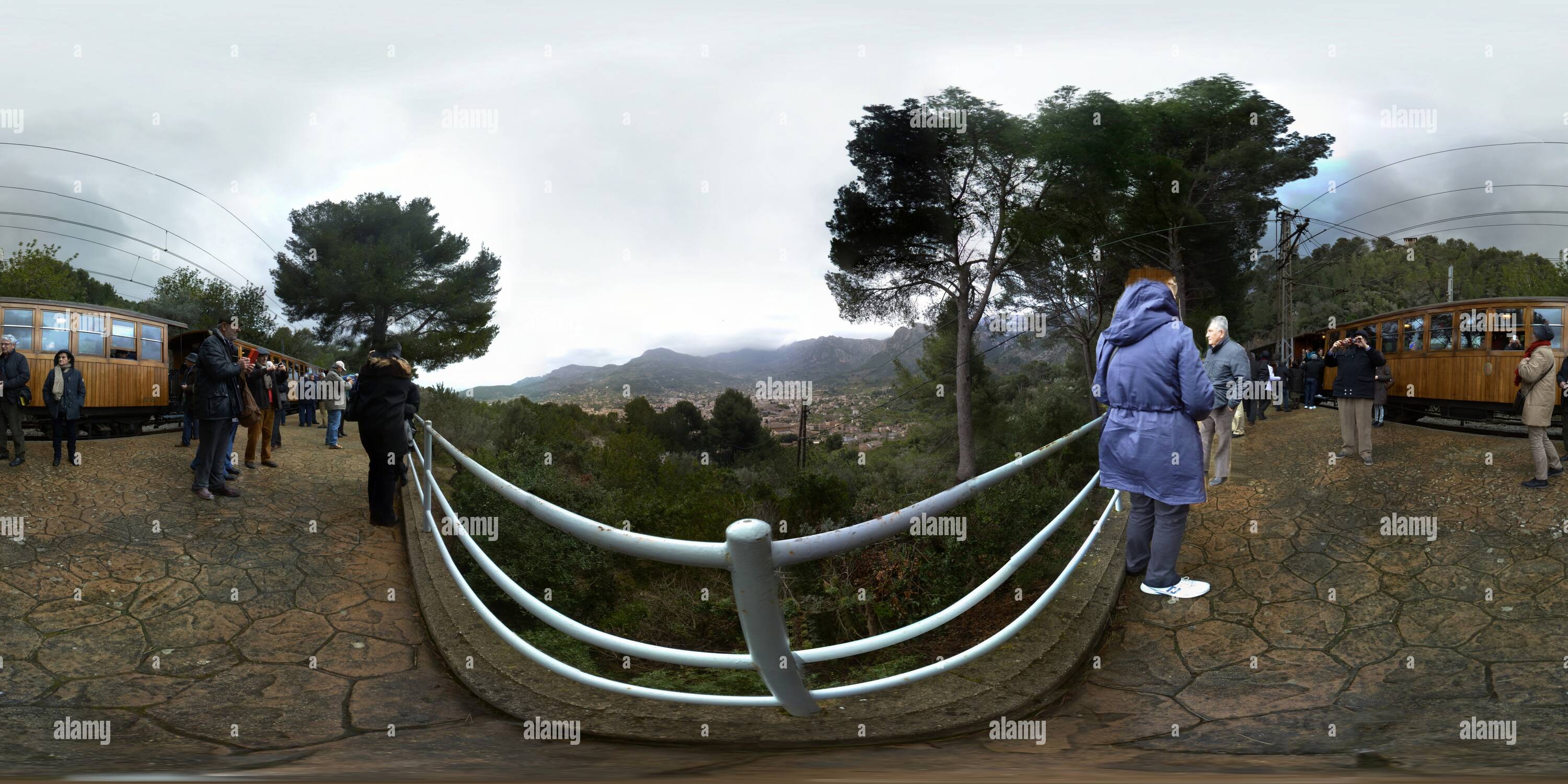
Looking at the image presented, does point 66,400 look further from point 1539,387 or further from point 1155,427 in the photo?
point 1539,387

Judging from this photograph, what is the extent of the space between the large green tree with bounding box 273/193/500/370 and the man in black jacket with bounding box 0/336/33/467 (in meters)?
20.0

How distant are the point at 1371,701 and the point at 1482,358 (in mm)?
10222

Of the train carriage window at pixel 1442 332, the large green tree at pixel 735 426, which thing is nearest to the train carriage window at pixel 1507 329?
the train carriage window at pixel 1442 332

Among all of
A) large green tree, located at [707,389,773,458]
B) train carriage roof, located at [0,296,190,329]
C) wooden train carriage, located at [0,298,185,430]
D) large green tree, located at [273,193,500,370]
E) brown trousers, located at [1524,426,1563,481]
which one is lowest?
large green tree, located at [707,389,773,458]

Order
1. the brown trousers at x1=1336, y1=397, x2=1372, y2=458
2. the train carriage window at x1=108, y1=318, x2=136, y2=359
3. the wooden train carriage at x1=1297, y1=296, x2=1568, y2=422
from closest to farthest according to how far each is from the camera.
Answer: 1. the brown trousers at x1=1336, y1=397, x2=1372, y2=458
2. the wooden train carriage at x1=1297, y1=296, x2=1568, y2=422
3. the train carriage window at x1=108, y1=318, x2=136, y2=359

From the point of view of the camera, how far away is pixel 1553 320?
814cm

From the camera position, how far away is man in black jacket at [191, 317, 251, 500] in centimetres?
573

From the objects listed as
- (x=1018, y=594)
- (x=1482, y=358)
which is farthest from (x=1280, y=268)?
(x=1018, y=594)

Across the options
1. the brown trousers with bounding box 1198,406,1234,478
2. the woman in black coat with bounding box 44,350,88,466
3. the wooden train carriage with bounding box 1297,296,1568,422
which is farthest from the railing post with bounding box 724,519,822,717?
the wooden train carriage with bounding box 1297,296,1568,422

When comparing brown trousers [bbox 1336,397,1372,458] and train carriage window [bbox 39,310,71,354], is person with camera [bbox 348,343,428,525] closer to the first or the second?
brown trousers [bbox 1336,397,1372,458]

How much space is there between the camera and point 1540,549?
12.3 feet

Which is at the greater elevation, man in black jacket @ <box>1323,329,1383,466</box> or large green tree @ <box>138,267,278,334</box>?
large green tree @ <box>138,267,278,334</box>

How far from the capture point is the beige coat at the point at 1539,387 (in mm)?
5195

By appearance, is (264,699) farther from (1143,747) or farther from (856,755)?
(1143,747)
